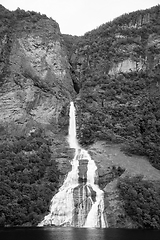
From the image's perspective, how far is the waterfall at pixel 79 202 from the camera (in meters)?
54.9

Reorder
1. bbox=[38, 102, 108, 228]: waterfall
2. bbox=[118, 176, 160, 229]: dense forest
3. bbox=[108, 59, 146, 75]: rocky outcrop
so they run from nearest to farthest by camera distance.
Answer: bbox=[118, 176, 160, 229]: dense forest → bbox=[38, 102, 108, 228]: waterfall → bbox=[108, 59, 146, 75]: rocky outcrop

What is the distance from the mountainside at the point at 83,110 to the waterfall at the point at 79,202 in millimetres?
1267

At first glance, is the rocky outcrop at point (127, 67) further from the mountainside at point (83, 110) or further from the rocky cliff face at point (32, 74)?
the rocky cliff face at point (32, 74)

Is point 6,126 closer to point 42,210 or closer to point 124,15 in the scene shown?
point 42,210

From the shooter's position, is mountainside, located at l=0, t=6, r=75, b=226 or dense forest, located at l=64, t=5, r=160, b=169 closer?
mountainside, located at l=0, t=6, r=75, b=226

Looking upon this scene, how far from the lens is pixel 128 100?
83.5m

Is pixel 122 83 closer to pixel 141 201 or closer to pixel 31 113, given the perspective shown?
pixel 31 113

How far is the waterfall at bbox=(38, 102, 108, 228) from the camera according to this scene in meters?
54.9

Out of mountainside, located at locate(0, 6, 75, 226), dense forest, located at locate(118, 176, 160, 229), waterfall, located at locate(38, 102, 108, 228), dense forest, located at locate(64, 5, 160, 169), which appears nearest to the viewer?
dense forest, located at locate(118, 176, 160, 229)

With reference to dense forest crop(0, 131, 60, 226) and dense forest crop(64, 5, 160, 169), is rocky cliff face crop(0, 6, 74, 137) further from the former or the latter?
dense forest crop(0, 131, 60, 226)

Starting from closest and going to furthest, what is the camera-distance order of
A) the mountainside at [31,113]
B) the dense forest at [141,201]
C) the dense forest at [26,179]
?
the dense forest at [26,179] < the dense forest at [141,201] < the mountainside at [31,113]

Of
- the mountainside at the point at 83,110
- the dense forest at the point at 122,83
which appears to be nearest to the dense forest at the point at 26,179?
the mountainside at the point at 83,110

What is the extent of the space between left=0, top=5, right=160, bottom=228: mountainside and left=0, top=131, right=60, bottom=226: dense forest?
0.17 m

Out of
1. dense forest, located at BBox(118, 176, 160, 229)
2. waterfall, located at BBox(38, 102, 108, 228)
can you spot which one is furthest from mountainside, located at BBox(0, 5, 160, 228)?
waterfall, located at BBox(38, 102, 108, 228)
